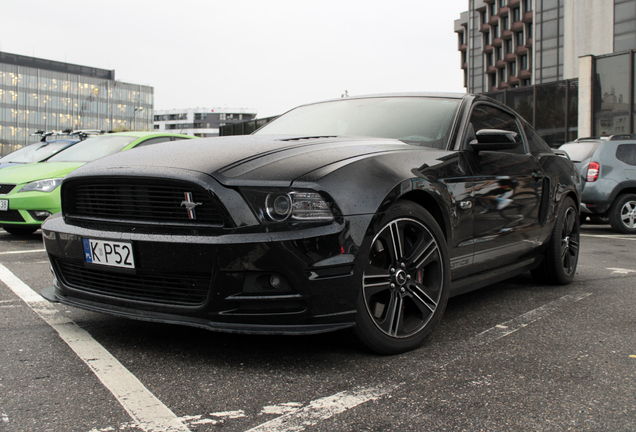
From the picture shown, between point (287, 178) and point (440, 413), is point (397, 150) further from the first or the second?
point (440, 413)

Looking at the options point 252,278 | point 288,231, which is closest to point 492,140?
point 288,231

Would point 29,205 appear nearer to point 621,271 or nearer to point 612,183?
point 621,271

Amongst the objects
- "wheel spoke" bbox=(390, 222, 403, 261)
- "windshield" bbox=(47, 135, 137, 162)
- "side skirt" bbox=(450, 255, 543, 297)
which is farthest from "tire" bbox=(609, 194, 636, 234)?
"wheel spoke" bbox=(390, 222, 403, 261)

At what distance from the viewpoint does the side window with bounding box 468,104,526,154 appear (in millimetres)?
4055

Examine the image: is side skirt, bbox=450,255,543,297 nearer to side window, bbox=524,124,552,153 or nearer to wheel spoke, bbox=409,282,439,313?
wheel spoke, bbox=409,282,439,313

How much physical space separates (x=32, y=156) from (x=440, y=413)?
34.4ft

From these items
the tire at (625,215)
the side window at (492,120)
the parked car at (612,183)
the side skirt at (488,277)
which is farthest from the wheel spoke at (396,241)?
the tire at (625,215)

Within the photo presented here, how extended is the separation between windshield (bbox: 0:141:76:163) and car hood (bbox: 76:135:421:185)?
328 inches

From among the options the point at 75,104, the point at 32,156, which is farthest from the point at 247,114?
the point at 32,156

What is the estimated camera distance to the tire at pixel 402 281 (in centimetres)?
283

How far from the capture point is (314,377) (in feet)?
8.60

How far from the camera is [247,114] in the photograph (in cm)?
15800

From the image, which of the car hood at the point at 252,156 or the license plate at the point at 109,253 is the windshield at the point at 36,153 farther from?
the license plate at the point at 109,253

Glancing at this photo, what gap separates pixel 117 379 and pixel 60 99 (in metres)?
114
